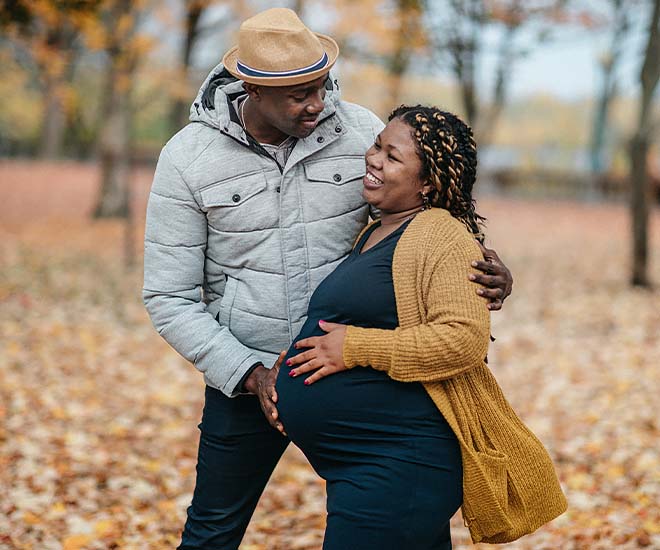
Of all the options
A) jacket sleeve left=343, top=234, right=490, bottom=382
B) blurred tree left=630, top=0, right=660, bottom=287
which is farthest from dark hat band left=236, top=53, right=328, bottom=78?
blurred tree left=630, top=0, right=660, bottom=287

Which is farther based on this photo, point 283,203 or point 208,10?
point 208,10

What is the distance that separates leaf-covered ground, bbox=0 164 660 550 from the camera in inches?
175

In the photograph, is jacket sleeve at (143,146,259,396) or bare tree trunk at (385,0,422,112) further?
bare tree trunk at (385,0,422,112)

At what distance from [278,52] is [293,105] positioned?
0.15 meters

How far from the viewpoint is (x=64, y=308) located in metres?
9.52

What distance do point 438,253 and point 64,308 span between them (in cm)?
793

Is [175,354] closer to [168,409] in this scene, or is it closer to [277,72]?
[168,409]

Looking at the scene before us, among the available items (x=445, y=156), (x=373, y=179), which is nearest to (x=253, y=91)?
(x=373, y=179)

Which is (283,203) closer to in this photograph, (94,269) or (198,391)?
(198,391)

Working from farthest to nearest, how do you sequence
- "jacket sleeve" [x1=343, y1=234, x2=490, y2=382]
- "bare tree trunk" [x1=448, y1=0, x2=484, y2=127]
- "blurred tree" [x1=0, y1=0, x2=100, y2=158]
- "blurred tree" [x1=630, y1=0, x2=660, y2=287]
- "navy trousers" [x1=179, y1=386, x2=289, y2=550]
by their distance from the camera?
1. "bare tree trunk" [x1=448, y1=0, x2=484, y2=127]
2. "blurred tree" [x1=630, y1=0, x2=660, y2=287]
3. "blurred tree" [x1=0, y1=0, x2=100, y2=158]
4. "navy trousers" [x1=179, y1=386, x2=289, y2=550]
5. "jacket sleeve" [x1=343, y1=234, x2=490, y2=382]

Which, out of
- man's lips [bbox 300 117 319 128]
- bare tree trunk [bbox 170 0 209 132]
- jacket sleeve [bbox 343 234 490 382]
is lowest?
bare tree trunk [bbox 170 0 209 132]

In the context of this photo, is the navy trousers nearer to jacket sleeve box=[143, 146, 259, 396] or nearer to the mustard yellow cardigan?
jacket sleeve box=[143, 146, 259, 396]

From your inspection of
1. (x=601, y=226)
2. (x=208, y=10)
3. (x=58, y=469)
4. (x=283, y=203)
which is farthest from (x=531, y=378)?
(x=601, y=226)

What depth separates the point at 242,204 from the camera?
104 inches
